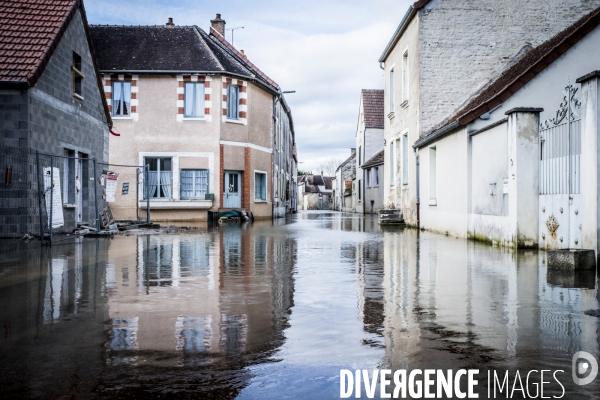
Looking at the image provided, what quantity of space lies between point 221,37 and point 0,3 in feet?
62.3

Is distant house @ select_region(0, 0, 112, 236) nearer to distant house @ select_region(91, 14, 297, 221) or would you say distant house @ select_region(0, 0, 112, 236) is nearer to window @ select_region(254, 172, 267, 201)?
distant house @ select_region(91, 14, 297, 221)

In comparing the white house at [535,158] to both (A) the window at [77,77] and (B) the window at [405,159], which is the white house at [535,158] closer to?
(B) the window at [405,159]

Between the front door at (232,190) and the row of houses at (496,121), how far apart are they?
23.9ft

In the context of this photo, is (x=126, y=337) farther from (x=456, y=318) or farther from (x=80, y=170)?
(x=80, y=170)

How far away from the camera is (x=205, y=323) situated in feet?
16.5

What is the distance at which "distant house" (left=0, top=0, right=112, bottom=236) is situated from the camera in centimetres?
1462

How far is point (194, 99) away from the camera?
2917 centimetres

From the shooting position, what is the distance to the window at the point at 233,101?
2944 centimetres

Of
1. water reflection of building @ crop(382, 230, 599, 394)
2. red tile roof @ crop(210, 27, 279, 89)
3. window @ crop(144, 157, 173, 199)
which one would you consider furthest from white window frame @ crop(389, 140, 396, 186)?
water reflection of building @ crop(382, 230, 599, 394)

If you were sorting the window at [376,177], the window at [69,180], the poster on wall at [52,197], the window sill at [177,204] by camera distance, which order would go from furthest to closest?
the window at [376,177] → the window sill at [177,204] → the window at [69,180] → the poster on wall at [52,197]

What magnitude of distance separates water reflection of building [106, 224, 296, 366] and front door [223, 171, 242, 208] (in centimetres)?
1807

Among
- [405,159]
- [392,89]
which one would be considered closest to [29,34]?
[405,159]

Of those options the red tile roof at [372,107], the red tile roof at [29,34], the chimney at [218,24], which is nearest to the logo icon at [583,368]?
the red tile roof at [29,34]

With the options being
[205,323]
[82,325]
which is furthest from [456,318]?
[82,325]
